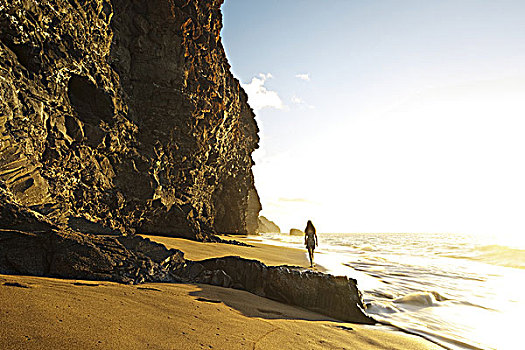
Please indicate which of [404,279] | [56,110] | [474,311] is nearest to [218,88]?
[56,110]

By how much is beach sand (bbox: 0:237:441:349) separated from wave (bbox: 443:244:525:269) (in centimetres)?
1782

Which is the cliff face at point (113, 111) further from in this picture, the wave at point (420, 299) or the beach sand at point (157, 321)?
the wave at point (420, 299)

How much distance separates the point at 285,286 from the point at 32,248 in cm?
426

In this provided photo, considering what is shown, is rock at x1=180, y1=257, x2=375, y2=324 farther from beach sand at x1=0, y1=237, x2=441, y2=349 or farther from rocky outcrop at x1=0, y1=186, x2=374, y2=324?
beach sand at x1=0, y1=237, x2=441, y2=349

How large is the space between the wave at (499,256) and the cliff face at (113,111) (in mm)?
18657

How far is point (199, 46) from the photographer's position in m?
16.6

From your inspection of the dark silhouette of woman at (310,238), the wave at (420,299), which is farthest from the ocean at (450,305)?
the dark silhouette of woman at (310,238)

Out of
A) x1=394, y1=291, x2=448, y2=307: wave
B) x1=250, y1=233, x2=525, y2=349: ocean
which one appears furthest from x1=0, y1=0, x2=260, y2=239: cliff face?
x1=394, y1=291, x2=448, y2=307: wave

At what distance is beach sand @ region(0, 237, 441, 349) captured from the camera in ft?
7.64

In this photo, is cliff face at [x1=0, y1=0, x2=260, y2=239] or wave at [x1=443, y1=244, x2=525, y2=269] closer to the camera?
cliff face at [x1=0, y1=0, x2=260, y2=239]

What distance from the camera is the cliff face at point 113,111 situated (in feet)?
23.3

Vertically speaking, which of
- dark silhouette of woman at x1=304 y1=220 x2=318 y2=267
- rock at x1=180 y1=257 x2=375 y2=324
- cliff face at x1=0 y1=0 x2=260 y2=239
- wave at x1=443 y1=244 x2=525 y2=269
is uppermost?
cliff face at x1=0 y1=0 x2=260 y2=239

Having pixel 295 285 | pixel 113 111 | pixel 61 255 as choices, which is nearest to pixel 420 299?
pixel 295 285

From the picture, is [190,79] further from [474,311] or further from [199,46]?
[474,311]
